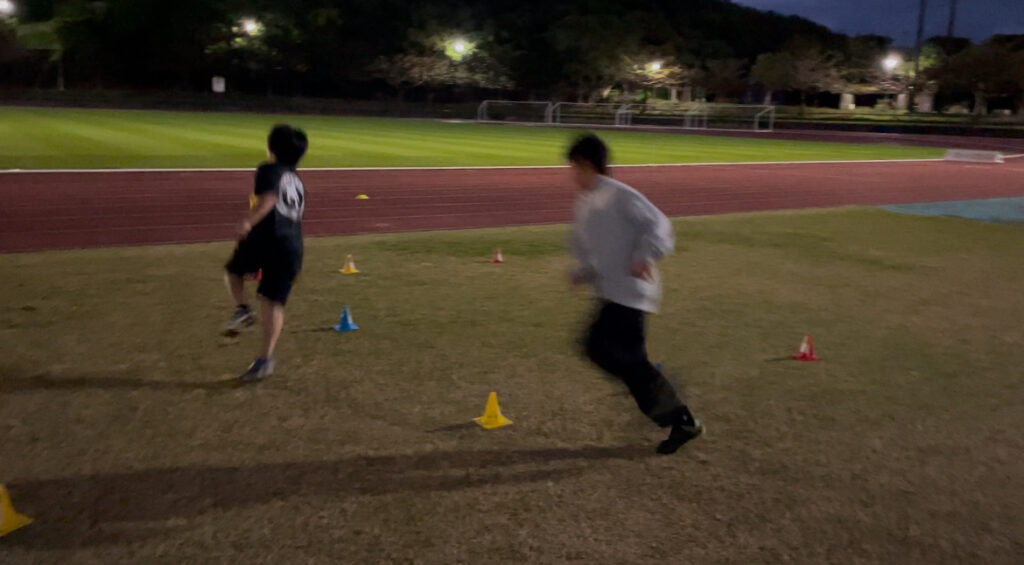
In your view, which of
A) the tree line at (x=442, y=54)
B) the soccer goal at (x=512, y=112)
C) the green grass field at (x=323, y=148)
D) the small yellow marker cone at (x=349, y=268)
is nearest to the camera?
the small yellow marker cone at (x=349, y=268)

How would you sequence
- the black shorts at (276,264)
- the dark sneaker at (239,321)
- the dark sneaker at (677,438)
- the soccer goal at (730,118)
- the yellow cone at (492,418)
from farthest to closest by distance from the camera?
the soccer goal at (730,118), the dark sneaker at (239,321), the black shorts at (276,264), the yellow cone at (492,418), the dark sneaker at (677,438)

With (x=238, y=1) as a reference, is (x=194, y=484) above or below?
below

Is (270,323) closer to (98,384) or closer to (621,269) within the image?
(98,384)

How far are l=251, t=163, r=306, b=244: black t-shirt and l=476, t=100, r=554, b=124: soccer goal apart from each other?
5474cm

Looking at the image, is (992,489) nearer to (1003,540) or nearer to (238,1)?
(1003,540)

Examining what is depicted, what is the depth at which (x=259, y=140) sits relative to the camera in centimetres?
2820

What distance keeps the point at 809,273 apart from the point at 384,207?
7.11 metres

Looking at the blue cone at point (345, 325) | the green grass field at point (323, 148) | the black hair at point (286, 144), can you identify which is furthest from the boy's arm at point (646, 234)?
the green grass field at point (323, 148)

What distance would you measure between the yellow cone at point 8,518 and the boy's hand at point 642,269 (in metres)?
2.81

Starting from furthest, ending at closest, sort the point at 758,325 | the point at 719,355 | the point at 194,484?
the point at 758,325 < the point at 719,355 < the point at 194,484

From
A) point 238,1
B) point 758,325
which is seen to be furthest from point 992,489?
point 238,1

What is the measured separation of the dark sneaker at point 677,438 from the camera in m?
4.55

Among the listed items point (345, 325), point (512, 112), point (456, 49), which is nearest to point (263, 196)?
point (345, 325)

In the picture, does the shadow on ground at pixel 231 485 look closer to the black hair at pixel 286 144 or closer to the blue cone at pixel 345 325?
the black hair at pixel 286 144
